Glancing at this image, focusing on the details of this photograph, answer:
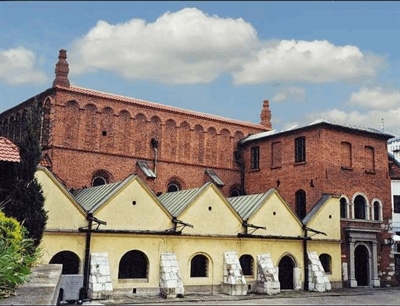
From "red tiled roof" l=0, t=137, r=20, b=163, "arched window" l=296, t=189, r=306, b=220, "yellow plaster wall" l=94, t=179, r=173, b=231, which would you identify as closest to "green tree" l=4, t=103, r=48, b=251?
"red tiled roof" l=0, t=137, r=20, b=163

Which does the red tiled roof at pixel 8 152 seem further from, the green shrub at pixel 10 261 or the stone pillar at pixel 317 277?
the stone pillar at pixel 317 277

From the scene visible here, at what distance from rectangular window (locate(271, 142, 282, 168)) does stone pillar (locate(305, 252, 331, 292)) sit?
820 cm

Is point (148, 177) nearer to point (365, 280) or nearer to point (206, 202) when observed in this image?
point (206, 202)

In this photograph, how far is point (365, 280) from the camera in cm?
3197

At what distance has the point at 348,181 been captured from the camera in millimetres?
32469

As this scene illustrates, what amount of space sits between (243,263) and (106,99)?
14435 millimetres

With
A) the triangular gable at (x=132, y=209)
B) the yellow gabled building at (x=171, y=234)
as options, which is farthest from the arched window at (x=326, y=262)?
the triangular gable at (x=132, y=209)

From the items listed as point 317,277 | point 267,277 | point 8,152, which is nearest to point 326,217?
point 317,277

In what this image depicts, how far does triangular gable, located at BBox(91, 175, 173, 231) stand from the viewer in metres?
23.7

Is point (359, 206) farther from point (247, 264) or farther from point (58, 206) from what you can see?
point (58, 206)

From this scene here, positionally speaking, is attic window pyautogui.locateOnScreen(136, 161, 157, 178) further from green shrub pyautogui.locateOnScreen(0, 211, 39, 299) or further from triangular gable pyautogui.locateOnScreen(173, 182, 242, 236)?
green shrub pyautogui.locateOnScreen(0, 211, 39, 299)

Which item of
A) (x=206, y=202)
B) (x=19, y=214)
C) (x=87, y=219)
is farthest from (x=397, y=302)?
(x=19, y=214)

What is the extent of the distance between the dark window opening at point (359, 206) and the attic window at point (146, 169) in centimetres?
1337

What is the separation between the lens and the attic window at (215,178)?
35.1 meters
